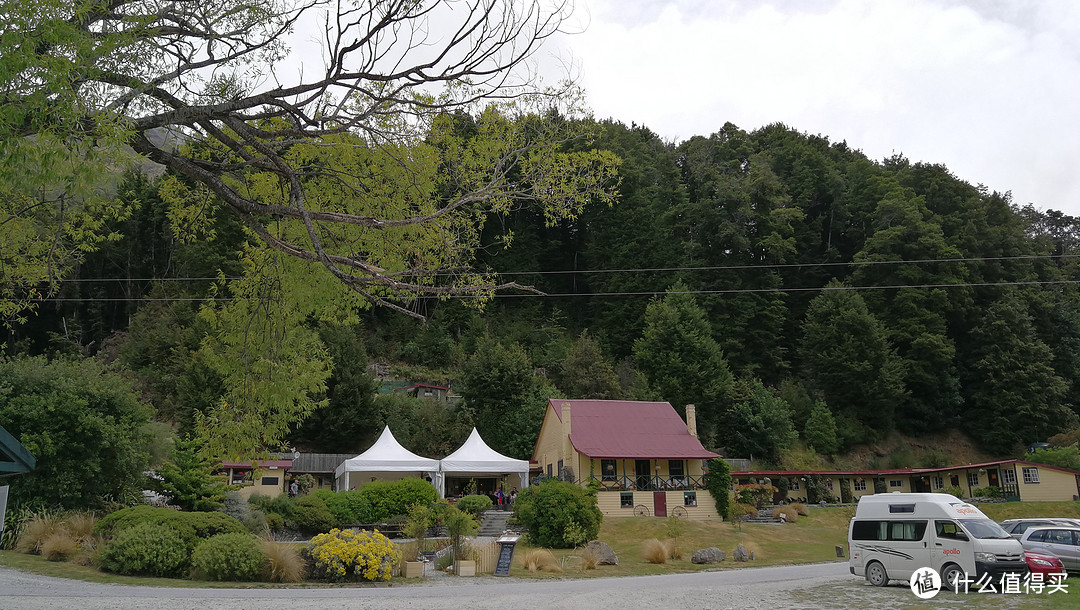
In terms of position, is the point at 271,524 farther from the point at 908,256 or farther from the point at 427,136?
the point at 908,256

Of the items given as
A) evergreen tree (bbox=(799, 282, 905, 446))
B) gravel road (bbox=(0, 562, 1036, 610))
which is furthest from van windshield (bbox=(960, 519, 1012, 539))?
evergreen tree (bbox=(799, 282, 905, 446))

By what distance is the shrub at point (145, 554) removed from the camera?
558 inches

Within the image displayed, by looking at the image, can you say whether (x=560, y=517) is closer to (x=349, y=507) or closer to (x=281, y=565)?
(x=349, y=507)

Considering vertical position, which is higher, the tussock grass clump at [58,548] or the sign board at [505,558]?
the tussock grass clump at [58,548]

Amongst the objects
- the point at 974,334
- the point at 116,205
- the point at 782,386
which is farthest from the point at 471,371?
the point at 974,334

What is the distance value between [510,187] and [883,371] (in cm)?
4857

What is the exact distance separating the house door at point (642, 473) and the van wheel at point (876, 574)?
18365 millimetres

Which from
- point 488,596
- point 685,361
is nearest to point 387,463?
point 488,596

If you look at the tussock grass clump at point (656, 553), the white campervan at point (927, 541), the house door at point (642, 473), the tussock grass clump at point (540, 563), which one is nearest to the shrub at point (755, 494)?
the house door at point (642, 473)

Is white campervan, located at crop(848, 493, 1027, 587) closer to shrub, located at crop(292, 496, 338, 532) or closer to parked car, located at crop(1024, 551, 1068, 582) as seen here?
parked car, located at crop(1024, 551, 1068, 582)

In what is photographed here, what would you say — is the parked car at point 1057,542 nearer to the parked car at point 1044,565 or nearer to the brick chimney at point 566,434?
the parked car at point 1044,565

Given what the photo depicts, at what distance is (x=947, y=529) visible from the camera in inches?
558

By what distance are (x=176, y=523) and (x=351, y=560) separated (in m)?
3.96

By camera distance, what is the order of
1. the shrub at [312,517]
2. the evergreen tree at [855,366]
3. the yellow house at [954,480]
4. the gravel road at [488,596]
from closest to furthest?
1. the gravel road at [488,596]
2. the shrub at [312,517]
3. the yellow house at [954,480]
4. the evergreen tree at [855,366]
